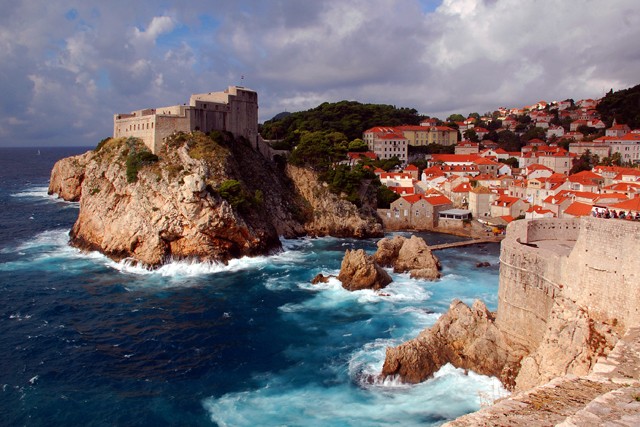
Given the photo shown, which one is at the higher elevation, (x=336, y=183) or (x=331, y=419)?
(x=336, y=183)

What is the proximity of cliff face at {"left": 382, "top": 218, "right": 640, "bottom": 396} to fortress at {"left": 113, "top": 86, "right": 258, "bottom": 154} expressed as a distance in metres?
34.0

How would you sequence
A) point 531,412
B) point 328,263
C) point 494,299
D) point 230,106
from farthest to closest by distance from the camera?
1. point 230,106
2. point 328,263
3. point 494,299
4. point 531,412

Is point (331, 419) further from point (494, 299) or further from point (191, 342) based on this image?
point (494, 299)

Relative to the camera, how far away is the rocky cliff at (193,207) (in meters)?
38.9

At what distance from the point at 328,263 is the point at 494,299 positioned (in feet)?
45.6

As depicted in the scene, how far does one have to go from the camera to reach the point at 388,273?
36.2m

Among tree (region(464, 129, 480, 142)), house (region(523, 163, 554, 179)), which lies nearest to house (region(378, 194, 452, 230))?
house (region(523, 163, 554, 179))

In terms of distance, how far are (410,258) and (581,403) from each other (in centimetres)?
2810

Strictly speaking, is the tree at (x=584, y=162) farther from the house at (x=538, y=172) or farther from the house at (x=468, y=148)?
the house at (x=468, y=148)

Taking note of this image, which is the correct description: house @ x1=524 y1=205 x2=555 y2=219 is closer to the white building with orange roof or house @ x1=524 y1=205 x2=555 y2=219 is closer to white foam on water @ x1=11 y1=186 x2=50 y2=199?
the white building with orange roof

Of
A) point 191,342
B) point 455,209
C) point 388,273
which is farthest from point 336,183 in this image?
point 191,342

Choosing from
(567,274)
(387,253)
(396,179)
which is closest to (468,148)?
(396,179)

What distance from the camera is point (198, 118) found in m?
49.6

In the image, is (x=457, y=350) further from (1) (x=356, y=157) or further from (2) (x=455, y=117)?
(2) (x=455, y=117)
